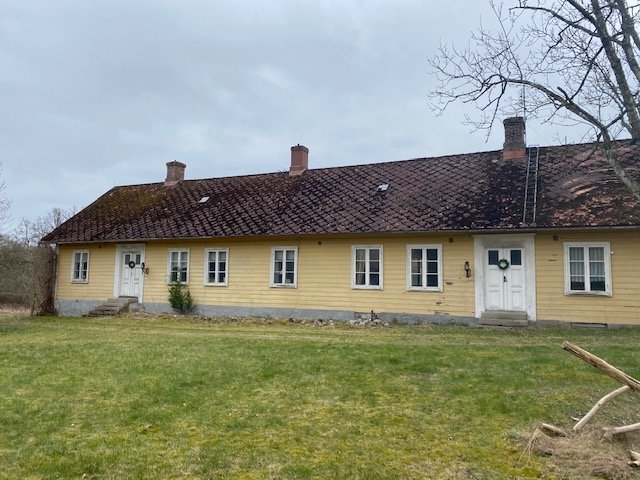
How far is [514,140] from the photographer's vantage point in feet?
55.5

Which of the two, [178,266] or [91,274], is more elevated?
[178,266]

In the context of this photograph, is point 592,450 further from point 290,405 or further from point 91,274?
point 91,274

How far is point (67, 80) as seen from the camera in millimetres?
21531

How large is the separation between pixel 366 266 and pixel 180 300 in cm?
741

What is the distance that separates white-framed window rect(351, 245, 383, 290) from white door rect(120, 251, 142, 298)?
30.8 ft

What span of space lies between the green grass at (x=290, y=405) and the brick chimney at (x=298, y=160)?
11.3 m

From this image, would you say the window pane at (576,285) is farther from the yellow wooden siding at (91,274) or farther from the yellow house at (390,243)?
the yellow wooden siding at (91,274)

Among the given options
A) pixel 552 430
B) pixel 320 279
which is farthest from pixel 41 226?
pixel 552 430

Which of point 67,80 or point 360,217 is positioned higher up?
point 67,80

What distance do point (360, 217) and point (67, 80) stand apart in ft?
48.2

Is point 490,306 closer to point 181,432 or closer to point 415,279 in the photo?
point 415,279

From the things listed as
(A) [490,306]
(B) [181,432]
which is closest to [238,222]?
(A) [490,306]


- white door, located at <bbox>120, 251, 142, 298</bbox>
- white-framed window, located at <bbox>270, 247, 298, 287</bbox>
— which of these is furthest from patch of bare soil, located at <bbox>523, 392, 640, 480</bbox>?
white door, located at <bbox>120, 251, 142, 298</bbox>

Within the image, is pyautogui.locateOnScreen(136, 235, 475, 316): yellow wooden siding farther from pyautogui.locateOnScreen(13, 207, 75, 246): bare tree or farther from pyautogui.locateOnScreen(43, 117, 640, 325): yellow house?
pyautogui.locateOnScreen(13, 207, 75, 246): bare tree
